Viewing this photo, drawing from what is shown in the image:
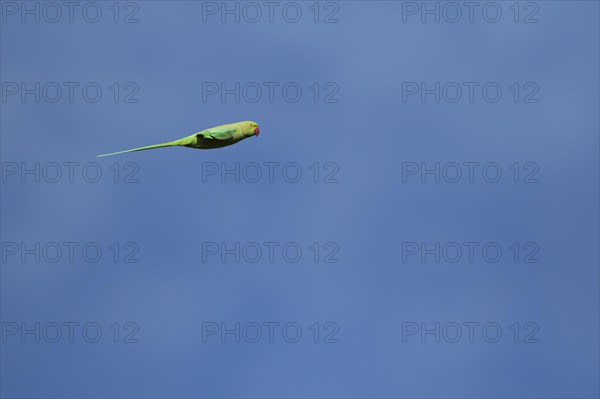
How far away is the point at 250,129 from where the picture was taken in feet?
46.0

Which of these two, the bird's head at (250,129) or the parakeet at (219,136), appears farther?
the bird's head at (250,129)

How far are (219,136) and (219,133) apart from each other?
0.05 metres

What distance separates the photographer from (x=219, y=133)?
531 inches

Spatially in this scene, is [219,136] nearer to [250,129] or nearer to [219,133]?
[219,133]

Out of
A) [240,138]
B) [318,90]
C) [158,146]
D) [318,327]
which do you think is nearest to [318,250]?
[318,327]

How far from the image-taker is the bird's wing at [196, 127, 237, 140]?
13352mm

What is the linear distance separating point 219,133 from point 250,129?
0.73 meters

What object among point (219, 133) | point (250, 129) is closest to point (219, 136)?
point (219, 133)

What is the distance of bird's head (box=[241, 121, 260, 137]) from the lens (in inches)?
548

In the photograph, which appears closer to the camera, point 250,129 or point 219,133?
point 219,133

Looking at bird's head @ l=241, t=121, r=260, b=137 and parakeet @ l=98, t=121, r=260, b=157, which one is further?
bird's head @ l=241, t=121, r=260, b=137

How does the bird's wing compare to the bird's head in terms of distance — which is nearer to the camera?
the bird's wing

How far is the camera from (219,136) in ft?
44.3

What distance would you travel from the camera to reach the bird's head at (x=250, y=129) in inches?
548
